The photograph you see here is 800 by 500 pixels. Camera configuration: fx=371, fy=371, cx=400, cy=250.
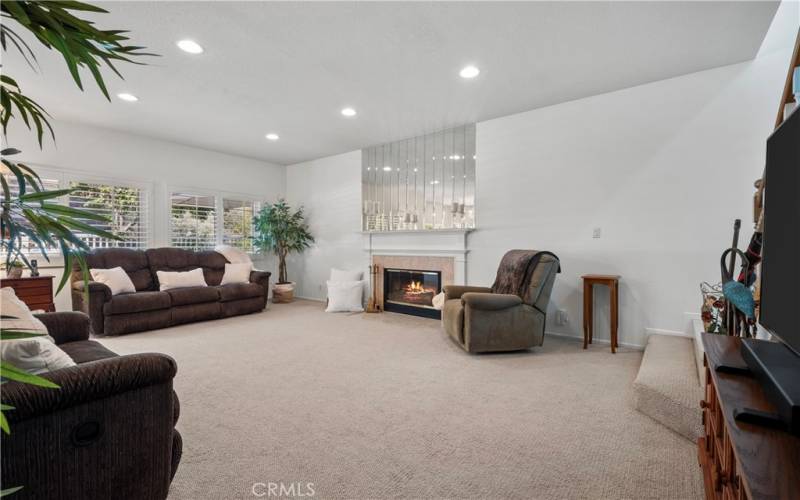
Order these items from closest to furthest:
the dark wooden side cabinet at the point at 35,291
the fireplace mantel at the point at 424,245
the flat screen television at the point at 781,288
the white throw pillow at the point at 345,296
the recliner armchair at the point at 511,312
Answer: the flat screen television at the point at 781,288 < the recliner armchair at the point at 511,312 < the dark wooden side cabinet at the point at 35,291 < the fireplace mantel at the point at 424,245 < the white throw pillow at the point at 345,296

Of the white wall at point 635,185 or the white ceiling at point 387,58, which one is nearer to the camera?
the white ceiling at point 387,58

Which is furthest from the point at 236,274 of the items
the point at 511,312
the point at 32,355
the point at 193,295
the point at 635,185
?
the point at 635,185

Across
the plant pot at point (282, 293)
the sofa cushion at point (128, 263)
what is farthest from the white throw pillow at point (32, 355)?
the plant pot at point (282, 293)

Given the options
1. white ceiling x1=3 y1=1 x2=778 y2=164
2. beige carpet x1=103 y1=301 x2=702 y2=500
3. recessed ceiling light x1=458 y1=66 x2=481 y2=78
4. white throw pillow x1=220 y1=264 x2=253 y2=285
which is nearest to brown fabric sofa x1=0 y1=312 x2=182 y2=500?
beige carpet x1=103 y1=301 x2=702 y2=500

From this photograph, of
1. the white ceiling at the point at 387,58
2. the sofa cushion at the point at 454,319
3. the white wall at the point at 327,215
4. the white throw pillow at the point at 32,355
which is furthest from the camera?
the white wall at the point at 327,215

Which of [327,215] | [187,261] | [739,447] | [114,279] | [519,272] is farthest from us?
[327,215]

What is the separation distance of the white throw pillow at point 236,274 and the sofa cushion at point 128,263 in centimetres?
89

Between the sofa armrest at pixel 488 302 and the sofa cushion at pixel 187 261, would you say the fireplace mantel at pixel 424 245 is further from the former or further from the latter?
the sofa cushion at pixel 187 261

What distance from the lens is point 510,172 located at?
14.1 feet

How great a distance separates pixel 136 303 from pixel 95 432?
12.0 ft

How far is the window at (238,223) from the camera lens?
20.4 ft

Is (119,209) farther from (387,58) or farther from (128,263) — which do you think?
(387,58)

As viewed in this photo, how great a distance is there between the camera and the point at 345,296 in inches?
217

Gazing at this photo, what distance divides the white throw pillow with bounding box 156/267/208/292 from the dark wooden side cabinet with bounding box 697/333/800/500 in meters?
5.24
